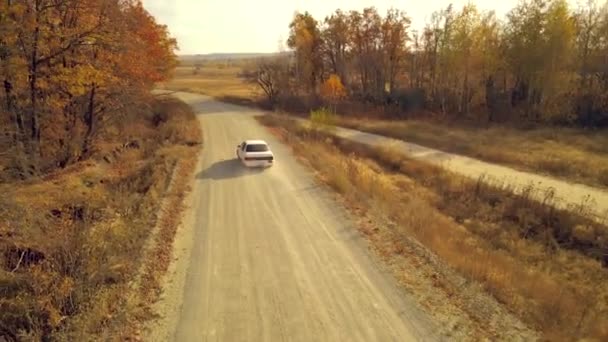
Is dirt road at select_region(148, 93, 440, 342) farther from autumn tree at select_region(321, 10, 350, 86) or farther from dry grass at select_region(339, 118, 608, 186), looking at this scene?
autumn tree at select_region(321, 10, 350, 86)

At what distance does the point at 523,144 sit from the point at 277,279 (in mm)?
25289

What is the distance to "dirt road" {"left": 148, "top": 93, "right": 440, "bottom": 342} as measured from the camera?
24.4 feet

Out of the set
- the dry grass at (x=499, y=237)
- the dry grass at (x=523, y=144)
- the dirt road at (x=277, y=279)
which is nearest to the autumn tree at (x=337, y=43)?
the dry grass at (x=523, y=144)

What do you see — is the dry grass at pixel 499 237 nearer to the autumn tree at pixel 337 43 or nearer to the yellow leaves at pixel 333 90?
the yellow leaves at pixel 333 90

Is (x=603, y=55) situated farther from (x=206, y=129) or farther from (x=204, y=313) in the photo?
(x=204, y=313)

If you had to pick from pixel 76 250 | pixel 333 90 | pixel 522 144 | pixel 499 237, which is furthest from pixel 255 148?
pixel 333 90

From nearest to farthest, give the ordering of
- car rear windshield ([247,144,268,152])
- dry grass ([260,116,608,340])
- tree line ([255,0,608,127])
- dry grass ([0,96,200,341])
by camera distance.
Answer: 1. dry grass ([0,96,200,341])
2. dry grass ([260,116,608,340])
3. car rear windshield ([247,144,268,152])
4. tree line ([255,0,608,127])

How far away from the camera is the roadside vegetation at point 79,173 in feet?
24.8

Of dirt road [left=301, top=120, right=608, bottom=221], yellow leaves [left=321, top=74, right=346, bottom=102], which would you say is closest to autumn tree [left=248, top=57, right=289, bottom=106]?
yellow leaves [left=321, top=74, right=346, bottom=102]

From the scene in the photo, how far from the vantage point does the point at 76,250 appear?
879cm

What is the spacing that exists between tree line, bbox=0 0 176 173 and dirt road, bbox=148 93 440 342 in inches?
363

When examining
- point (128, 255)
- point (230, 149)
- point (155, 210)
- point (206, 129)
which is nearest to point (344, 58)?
point (206, 129)

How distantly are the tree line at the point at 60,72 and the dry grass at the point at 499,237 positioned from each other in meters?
12.0

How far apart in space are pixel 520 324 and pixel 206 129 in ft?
94.9
